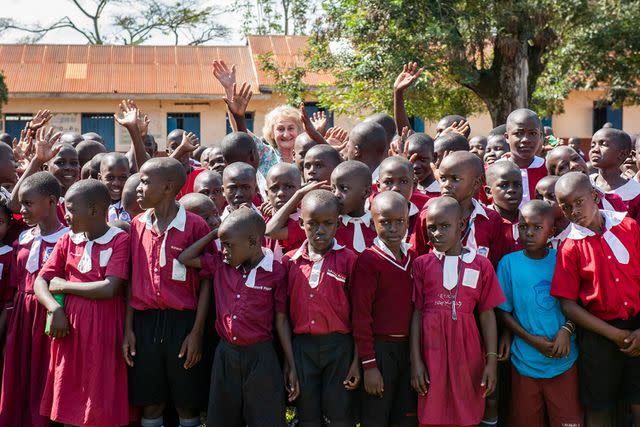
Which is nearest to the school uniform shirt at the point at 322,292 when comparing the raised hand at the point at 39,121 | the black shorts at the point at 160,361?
the black shorts at the point at 160,361

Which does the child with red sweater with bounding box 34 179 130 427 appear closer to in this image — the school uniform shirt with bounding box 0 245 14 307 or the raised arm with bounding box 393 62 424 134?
the school uniform shirt with bounding box 0 245 14 307

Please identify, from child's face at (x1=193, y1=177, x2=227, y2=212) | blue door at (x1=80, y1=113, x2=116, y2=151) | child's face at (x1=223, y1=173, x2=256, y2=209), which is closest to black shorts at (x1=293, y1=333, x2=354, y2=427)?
child's face at (x1=223, y1=173, x2=256, y2=209)

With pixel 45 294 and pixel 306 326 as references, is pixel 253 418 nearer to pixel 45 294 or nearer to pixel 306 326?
pixel 306 326

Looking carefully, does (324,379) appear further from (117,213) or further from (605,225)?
(117,213)

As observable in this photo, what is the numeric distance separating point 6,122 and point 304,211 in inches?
735

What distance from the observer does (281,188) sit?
363cm

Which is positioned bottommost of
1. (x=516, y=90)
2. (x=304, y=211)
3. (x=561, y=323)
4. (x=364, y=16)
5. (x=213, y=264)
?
(x=561, y=323)

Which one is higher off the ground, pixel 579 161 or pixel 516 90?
pixel 516 90

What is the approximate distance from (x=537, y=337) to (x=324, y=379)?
3.27 feet

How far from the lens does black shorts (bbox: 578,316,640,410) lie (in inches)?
128

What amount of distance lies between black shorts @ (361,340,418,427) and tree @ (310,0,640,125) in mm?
8384

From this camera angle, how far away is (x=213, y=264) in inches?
130

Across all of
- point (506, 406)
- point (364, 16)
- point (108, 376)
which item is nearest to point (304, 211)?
point (108, 376)

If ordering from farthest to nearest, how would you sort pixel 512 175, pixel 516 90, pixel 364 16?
pixel 516 90 < pixel 364 16 < pixel 512 175
